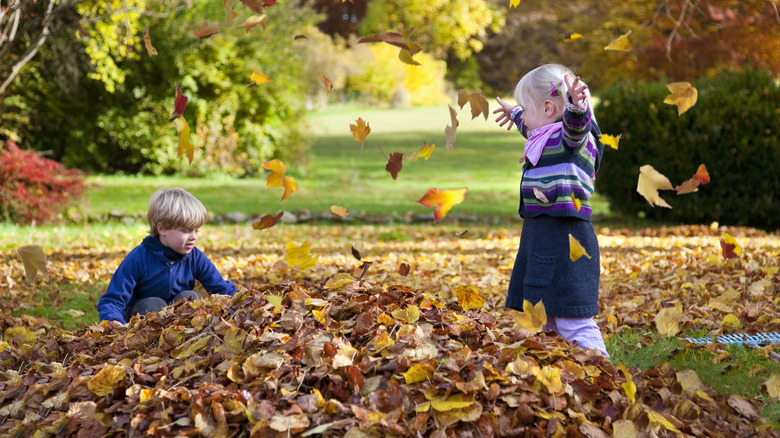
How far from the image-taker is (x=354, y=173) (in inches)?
561

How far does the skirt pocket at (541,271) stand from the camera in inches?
114

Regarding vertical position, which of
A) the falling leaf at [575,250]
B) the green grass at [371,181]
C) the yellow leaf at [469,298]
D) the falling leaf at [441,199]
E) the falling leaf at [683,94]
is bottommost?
the green grass at [371,181]

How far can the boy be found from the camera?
11.0 ft

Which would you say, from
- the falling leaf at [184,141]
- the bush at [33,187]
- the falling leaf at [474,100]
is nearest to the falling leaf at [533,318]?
the falling leaf at [474,100]

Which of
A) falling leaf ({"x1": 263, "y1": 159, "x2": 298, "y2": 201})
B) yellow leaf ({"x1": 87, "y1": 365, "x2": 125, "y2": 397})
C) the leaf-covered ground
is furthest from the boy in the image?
falling leaf ({"x1": 263, "y1": 159, "x2": 298, "y2": 201})

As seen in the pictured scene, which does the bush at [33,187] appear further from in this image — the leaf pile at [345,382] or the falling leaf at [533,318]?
the falling leaf at [533,318]

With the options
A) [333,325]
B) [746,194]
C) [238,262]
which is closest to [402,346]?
[333,325]

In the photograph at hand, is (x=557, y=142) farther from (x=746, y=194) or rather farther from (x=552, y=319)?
(x=746, y=194)

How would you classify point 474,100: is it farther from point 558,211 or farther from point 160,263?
point 160,263

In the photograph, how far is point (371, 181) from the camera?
1343cm

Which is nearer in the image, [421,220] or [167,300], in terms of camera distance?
[167,300]

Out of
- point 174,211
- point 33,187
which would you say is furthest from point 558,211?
point 33,187

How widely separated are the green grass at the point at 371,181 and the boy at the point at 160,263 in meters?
1.58

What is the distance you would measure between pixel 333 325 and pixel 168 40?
1097 centimetres
